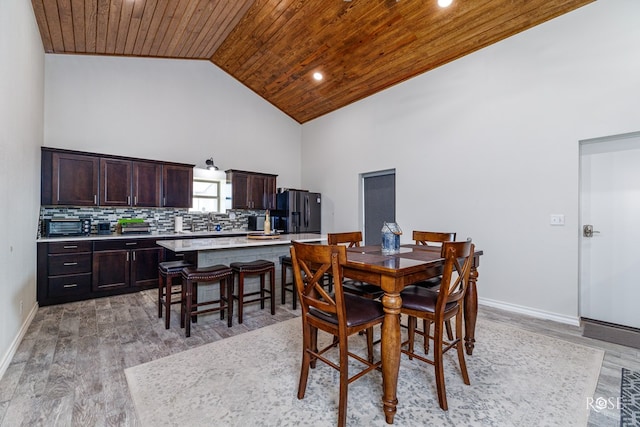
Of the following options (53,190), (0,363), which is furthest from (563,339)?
(53,190)

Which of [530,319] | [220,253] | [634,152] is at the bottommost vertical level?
[530,319]

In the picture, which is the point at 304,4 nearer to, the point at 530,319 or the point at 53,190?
the point at 53,190

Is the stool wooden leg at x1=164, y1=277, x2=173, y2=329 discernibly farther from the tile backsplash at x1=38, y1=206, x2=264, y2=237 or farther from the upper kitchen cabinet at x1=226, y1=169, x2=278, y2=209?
the upper kitchen cabinet at x1=226, y1=169, x2=278, y2=209

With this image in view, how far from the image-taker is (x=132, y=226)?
177 inches

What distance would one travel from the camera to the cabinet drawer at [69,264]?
143 inches

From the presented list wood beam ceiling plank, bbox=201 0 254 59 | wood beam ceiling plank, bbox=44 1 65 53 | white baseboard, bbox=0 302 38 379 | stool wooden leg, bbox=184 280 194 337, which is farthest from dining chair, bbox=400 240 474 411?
wood beam ceiling plank, bbox=44 1 65 53

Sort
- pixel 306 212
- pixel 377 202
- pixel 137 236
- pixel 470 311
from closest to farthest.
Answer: pixel 470 311 → pixel 137 236 → pixel 377 202 → pixel 306 212

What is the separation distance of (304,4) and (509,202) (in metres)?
3.70

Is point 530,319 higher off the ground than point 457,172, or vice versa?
point 457,172

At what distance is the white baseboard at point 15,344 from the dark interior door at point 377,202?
15.4 feet

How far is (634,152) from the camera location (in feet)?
9.65

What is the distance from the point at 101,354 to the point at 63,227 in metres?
2.53

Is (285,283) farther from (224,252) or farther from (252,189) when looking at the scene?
(252,189)

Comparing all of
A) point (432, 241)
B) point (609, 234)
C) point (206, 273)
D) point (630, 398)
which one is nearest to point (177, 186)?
point (206, 273)
